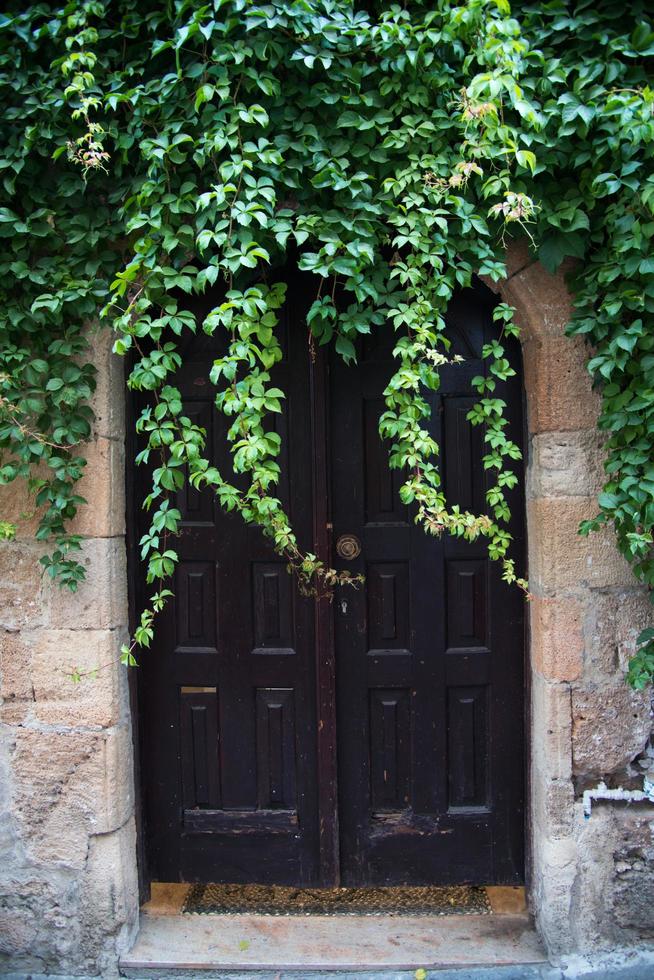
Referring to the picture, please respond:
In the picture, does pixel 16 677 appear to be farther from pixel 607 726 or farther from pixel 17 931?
pixel 607 726

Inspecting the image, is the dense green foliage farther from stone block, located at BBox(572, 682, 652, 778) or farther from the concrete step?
the concrete step

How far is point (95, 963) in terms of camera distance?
2.64 metres

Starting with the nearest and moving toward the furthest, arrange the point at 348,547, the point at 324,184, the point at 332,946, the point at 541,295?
the point at 324,184
the point at 541,295
the point at 332,946
the point at 348,547

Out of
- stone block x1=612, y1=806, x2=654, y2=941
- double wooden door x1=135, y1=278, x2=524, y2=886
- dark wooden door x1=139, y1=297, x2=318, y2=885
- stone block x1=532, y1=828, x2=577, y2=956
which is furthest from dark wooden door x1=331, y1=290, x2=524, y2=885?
stone block x1=612, y1=806, x2=654, y2=941

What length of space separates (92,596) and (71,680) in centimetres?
30

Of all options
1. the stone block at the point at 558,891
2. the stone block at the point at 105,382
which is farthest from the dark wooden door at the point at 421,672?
the stone block at the point at 105,382

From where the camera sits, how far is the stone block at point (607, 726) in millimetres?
2600

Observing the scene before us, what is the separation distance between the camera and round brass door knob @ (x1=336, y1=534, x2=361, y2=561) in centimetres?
285

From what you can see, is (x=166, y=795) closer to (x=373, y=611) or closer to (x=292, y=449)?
(x=373, y=611)

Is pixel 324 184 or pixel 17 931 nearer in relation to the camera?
pixel 324 184

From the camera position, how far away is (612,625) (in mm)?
2605

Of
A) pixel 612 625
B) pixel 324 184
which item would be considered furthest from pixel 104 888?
pixel 324 184

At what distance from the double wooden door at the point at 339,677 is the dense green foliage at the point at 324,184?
1.28 ft

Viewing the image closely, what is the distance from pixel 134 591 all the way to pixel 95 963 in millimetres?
1283
